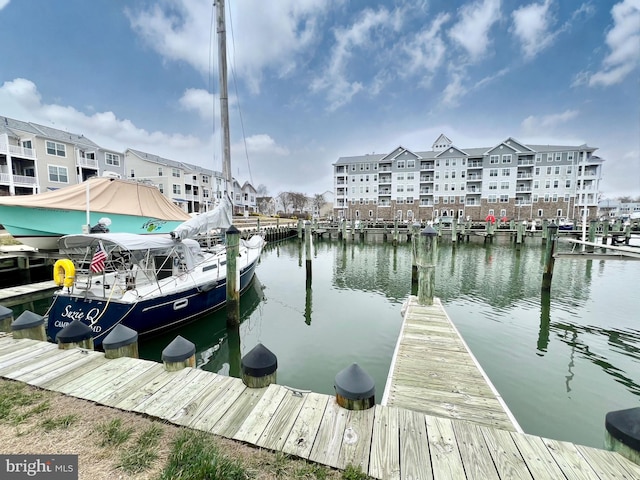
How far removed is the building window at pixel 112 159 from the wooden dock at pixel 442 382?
147ft

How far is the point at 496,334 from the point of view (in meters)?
8.02

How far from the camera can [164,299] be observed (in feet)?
23.7

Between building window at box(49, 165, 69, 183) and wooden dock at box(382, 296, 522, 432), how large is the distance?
4047cm

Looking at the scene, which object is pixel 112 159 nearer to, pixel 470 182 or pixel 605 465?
pixel 605 465

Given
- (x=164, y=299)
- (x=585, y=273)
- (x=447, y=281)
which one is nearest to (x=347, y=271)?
(x=447, y=281)

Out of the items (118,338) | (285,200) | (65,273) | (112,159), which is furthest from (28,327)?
(285,200)

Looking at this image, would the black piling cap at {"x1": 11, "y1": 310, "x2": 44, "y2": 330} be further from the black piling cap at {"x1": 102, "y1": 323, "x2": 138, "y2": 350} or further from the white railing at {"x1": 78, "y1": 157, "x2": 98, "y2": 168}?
the white railing at {"x1": 78, "y1": 157, "x2": 98, "y2": 168}

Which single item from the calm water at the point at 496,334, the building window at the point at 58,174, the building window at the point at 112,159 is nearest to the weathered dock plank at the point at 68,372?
the calm water at the point at 496,334

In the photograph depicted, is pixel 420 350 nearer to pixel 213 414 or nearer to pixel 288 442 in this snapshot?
pixel 288 442

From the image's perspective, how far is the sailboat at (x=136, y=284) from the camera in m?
6.40

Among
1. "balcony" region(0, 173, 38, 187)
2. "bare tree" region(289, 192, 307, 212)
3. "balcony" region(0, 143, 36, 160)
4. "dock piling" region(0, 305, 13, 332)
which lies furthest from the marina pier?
"bare tree" region(289, 192, 307, 212)

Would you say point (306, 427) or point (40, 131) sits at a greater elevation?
point (40, 131)

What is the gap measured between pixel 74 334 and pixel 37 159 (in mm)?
37086

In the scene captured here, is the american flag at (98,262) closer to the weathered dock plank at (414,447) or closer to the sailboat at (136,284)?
the sailboat at (136,284)
